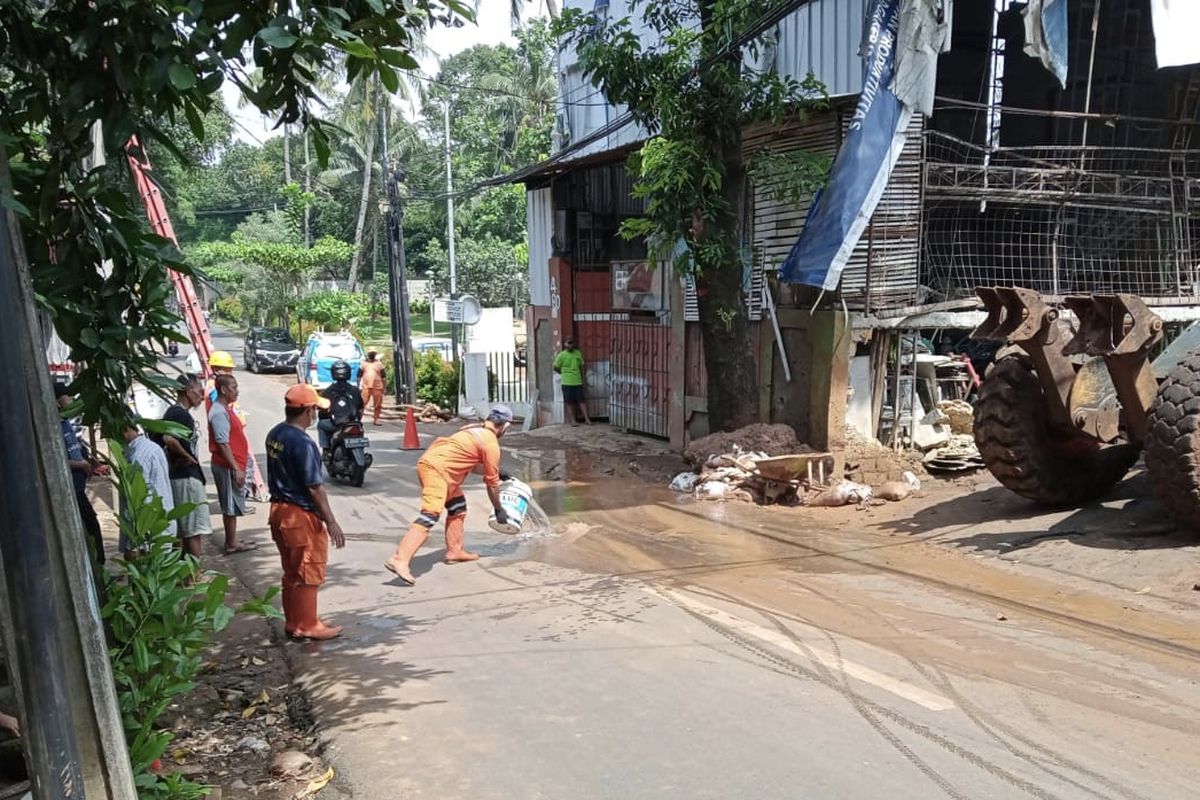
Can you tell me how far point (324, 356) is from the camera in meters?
26.8

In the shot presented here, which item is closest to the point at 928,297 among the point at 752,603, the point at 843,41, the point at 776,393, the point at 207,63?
the point at 776,393

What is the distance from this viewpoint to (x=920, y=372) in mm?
13312

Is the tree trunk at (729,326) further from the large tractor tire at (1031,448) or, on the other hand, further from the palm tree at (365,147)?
the palm tree at (365,147)

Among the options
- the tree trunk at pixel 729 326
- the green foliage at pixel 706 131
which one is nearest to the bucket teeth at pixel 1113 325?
the green foliage at pixel 706 131

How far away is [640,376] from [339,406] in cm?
564

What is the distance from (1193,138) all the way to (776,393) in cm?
711

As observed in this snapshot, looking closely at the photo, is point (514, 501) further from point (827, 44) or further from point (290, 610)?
point (827, 44)

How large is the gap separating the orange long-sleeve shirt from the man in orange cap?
1.65 meters

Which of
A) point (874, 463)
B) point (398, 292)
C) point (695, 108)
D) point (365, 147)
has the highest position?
point (365, 147)

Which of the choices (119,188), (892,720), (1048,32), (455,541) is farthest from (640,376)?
(119,188)

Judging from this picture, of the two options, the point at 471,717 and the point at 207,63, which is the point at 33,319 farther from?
the point at 471,717

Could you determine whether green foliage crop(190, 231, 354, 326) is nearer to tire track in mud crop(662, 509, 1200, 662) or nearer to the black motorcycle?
the black motorcycle

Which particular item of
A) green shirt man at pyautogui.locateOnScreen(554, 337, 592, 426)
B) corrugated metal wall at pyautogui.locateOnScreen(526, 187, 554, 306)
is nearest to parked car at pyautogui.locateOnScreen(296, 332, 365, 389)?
corrugated metal wall at pyautogui.locateOnScreen(526, 187, 554, 306)

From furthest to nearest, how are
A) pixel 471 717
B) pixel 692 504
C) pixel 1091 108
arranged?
pixel 1091 108, pixel 692 504, pixel 471 717
